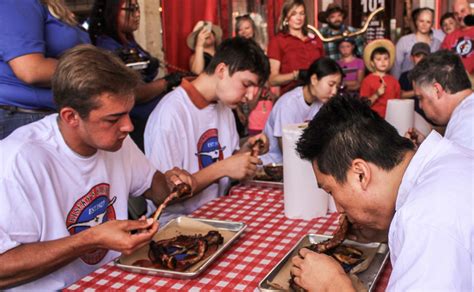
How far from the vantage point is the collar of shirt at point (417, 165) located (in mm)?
1368

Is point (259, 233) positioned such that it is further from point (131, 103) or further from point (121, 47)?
point (121, 47)

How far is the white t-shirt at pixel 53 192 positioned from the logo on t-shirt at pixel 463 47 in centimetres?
440

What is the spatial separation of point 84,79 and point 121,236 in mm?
569

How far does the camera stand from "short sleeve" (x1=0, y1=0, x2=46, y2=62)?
8.11 ft

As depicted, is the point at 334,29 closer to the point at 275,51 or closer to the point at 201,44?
the point at 275,51

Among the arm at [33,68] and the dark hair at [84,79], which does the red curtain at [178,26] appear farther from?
the dark hair at [84,79]

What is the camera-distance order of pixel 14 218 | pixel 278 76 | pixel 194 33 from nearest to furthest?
pixel 14 218, pixel 278 76, pixel 194 33

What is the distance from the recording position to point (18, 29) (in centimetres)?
248

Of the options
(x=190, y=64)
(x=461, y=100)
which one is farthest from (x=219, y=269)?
(x=190, y=64)

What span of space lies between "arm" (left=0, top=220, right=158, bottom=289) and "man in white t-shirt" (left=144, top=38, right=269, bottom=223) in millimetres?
1015

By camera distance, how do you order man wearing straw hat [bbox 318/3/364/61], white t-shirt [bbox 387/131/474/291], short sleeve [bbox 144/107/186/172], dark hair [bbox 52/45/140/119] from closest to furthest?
white t-shirt [bbox 387/131/474/291] < dark hair [bbox 52/45/140/119] < short sleeve [bbox 144/107/186/172] < man wearing straw hat [bbox 318/3/364/61]

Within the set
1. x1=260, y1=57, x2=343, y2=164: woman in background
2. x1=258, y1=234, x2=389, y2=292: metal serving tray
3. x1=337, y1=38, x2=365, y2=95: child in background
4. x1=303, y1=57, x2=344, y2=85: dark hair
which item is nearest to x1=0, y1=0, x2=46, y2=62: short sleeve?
x1=258, y1=234, x2=389, y2=292: metal serving tray

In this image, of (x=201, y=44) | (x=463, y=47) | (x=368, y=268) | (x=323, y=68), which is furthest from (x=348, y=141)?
(x=463, y=47)

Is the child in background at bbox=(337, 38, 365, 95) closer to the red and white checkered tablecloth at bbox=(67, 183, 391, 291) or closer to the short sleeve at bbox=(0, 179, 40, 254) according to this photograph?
the red and white checkered tablecloth at bbox=(67, 183, 391, 291)
